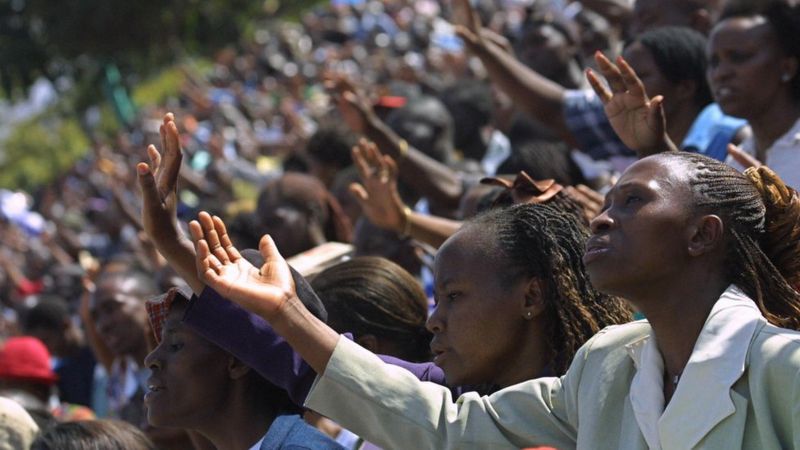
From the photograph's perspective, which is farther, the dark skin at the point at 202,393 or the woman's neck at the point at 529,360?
the dark skin at the point at 202,393

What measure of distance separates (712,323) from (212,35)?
2436 centimetres

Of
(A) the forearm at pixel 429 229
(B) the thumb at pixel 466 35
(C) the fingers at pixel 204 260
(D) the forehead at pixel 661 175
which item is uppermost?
(D) the forehead at pixel 661 175

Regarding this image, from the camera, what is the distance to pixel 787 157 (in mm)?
4934

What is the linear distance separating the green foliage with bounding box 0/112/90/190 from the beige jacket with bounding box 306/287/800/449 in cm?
3004

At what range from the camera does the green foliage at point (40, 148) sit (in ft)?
110

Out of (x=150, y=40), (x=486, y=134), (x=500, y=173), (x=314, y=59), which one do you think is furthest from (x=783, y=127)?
(x=150, y=40)

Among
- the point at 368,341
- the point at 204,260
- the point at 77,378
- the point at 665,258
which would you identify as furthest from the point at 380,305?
the point at 77,378

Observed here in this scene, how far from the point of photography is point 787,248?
3223 mm

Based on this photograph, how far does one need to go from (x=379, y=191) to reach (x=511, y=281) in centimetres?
185

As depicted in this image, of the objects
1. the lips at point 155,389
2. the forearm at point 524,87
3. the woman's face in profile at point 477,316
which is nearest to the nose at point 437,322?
the woman's face in profile at point 477,316

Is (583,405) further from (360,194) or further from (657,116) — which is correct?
(360,194)

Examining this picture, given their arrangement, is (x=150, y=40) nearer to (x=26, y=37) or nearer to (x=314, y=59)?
(x=26, y=37)

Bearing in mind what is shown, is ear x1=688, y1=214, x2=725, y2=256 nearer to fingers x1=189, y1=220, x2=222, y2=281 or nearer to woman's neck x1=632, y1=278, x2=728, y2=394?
woman's neck x1=632, y1=278, x2=728, y2=394

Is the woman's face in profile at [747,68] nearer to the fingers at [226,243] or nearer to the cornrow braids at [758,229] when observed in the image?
the cornrow braids at [758,229]
